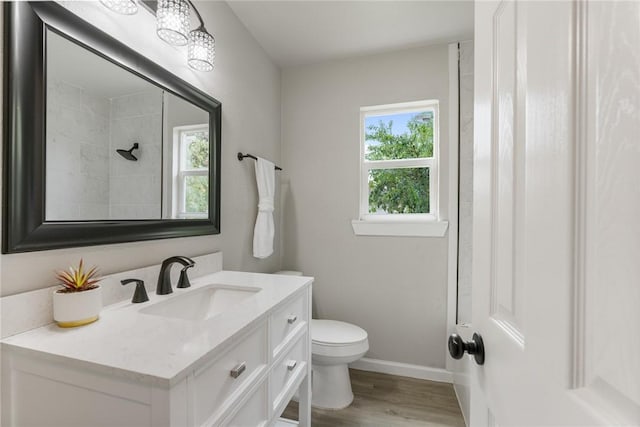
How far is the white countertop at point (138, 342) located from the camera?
2.07ft

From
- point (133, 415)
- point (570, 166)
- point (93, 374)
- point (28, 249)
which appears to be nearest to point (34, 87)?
point (28, 249)

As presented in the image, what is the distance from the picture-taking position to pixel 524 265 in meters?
0.47

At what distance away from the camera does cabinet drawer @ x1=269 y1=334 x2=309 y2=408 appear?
1080mm

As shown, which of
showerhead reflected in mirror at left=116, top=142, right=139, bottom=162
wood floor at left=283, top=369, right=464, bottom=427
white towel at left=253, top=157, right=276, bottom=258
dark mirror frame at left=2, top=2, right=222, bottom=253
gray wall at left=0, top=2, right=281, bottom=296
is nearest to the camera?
dark mirror frame at left=2, top=2, right=222, bottom=253

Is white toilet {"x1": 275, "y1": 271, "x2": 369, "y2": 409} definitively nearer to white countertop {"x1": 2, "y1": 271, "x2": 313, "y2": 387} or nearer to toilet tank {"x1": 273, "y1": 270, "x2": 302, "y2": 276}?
toilet tank {"x1": 273, "y1": 270, "x2": 302, "y2": 276}

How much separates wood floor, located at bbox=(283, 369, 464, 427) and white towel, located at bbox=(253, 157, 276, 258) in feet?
3.40

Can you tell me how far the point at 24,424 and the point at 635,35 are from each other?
4.41 ft

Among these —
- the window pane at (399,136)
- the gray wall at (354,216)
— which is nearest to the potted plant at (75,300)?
the gray wall at (354,216)

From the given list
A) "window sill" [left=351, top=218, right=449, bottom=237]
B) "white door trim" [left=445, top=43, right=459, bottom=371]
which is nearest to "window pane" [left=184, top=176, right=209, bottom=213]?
"window sill" [left=351, top=218, right=449, bottom=237]

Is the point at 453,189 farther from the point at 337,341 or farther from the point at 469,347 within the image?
the point at 469,347

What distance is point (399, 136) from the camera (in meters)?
2.32

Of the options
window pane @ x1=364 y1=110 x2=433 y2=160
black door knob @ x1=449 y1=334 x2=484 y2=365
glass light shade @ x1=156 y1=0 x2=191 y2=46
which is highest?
glass light shade @ x1=156 y1=0 x2=191 y2=46

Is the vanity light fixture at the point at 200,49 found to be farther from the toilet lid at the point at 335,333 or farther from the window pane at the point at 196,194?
the toilet lid at the point at 335,333

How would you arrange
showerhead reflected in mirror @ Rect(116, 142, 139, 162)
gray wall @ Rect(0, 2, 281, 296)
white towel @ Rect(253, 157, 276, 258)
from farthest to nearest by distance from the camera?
white towel @ Rect(253, 157, 276, 258)
showerhead reflected in mirror @ Rect(116, 142, 139, 162)
gray wall @ Rect(0, 2, 281, 296)
